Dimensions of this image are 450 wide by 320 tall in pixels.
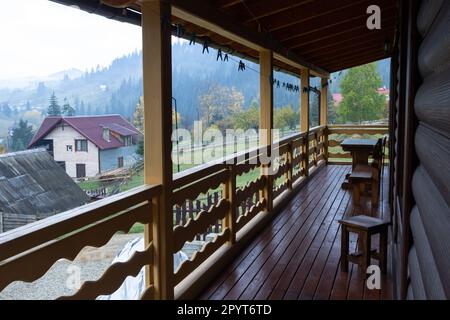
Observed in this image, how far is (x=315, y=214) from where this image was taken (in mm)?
5785

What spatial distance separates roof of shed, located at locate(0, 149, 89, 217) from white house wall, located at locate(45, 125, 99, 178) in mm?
42

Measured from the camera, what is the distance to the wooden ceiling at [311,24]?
4086mm

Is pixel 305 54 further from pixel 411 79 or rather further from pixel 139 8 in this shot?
pixel 411 79

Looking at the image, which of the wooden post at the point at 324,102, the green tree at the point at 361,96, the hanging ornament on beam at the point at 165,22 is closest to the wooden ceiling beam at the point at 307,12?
the hanging ornament on beam at the point at 165,22

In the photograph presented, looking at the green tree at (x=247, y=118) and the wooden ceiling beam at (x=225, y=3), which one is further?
the green tree at (x=247, y=118)

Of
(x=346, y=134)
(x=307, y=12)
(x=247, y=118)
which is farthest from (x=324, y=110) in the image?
(x=307, y=12)

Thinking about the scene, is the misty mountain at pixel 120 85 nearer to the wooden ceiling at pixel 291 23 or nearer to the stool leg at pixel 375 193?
the wooden ceiling at pixel 291 23

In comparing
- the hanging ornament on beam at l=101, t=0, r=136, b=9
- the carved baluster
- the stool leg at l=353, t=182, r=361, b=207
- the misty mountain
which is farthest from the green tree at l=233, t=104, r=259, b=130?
the hanging ornament on beam at l=101, t=0, r=136, b=9

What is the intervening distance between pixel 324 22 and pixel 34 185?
432cm

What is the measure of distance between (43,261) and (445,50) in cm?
168

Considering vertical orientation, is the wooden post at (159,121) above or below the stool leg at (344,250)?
above

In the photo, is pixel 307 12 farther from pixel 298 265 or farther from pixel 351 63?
pixel 351 63

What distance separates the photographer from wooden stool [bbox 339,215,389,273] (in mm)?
3568

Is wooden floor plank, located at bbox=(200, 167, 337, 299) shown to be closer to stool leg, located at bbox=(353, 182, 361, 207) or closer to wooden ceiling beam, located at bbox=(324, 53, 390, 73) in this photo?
stool leg, located at bbox=(353, 182, 361, 207)
